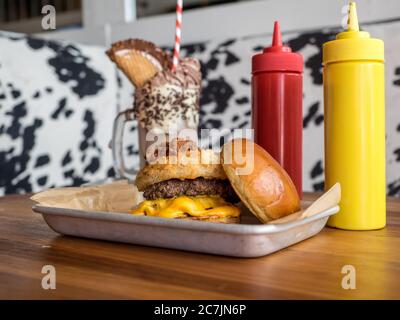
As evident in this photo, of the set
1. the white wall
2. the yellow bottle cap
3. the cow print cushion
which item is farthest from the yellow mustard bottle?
the white wall

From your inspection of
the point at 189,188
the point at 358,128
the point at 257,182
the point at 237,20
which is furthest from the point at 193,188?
the point at 237,20

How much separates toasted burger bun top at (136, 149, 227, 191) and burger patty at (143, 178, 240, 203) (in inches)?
0.7

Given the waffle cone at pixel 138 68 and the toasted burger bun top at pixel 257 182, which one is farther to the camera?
the waffle cone at pixel 138 68

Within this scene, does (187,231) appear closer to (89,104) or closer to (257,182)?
(257,182)

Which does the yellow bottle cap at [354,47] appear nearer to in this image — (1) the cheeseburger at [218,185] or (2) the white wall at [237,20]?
(1) the cheeseburger at [218,185]

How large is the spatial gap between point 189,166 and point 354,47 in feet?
0.99

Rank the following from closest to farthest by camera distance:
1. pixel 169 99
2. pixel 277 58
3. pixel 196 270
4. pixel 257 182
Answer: pixel 196 270
pixel 257 182
pixel 277 58
pixel 169 99

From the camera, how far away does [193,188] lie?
2.50ft

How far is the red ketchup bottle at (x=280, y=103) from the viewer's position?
3.00ft

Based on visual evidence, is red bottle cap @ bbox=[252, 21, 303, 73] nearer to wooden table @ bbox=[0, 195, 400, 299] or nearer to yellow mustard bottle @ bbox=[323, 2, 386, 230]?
yellow mustard bottle @ bbox=[323, 2, 386, 230]

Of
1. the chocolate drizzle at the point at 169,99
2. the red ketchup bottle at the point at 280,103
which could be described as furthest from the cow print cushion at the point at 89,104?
the red ketchup bottle at the point at 280,103

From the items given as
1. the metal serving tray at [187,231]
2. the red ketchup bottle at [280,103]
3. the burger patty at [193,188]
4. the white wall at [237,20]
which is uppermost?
the white wall at [237,20]

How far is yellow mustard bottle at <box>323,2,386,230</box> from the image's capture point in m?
0.77
